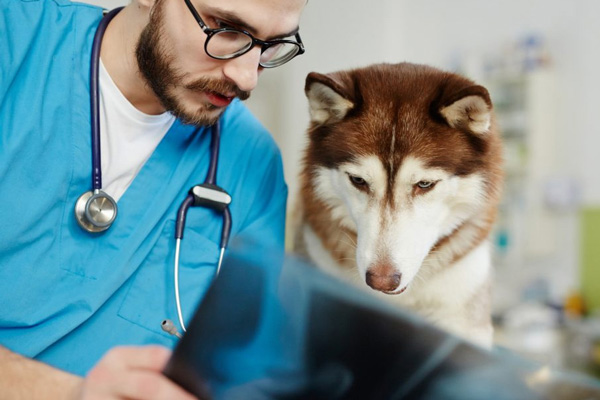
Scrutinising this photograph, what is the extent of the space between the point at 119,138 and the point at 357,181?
1.58 feet

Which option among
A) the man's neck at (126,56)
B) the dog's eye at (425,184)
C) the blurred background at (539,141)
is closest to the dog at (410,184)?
the dog's eye at (425,184)

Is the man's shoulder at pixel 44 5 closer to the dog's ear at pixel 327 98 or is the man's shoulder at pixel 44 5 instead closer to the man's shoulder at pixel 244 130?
the man's shoulder at pixel 244 130

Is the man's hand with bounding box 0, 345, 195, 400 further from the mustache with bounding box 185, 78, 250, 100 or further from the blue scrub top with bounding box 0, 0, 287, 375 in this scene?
the mustache with bounding box 185, 78, 250, 100

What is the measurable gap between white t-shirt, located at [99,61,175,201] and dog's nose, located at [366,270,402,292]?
19.9 inches

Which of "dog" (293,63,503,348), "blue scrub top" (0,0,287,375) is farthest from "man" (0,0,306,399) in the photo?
"dog" (293,63,503,348)

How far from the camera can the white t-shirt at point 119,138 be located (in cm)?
114

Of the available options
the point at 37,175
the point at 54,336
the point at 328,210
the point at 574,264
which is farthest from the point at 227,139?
the point at 574,264

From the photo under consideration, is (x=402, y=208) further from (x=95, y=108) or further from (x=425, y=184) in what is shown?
(x=95, y=108)

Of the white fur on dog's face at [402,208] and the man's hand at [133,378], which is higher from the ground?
the white fur on dog's face at [402,208]

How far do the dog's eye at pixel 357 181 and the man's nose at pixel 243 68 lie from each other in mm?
283

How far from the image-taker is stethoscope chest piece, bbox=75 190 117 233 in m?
1.04

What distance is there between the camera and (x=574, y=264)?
389cm

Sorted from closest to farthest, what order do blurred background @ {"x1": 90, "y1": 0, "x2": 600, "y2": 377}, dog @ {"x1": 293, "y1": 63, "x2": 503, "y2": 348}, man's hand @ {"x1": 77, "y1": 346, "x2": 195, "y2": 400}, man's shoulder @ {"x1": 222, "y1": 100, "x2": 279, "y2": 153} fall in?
1. man's hand @ {"x1": 77, "y1": 346, "x2": 195, "y2": 400}
2. dog @ {"x1": 293, "y1": 63, "x2": 503, "y2": 348}
3. man's shoulder @ {"x1": 222, "y1": 100, "x2": 279, "y2": 153}
4. blurred background @ {"x1": 90, "y1": 0, "x2": 600, "y2": 377}

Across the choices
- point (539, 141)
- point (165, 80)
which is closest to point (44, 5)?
point (165, 80)
